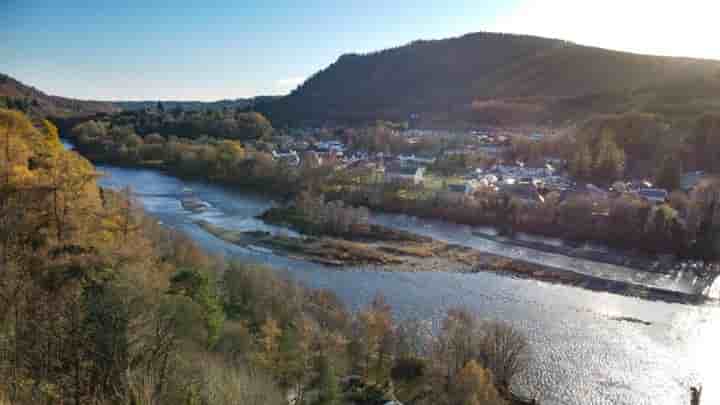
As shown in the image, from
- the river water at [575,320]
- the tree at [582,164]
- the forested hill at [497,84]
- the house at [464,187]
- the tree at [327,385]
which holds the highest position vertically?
the forested hill at [497,84]

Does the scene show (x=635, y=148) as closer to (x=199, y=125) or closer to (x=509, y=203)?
(x=509, y=203)

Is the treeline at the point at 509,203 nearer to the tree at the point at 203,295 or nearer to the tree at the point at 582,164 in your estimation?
the tree at the point at 582,164

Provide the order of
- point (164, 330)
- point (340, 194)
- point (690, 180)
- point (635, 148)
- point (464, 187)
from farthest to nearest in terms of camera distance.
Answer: point (635, 148) → point (340, 194) → point (690, 180) → point (464, 187) → point (164, 330)

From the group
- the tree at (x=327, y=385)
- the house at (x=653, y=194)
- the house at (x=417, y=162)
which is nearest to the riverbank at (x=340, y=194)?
the house at (x=653, y=194)

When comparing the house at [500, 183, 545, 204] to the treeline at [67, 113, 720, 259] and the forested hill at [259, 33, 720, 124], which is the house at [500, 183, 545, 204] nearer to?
the treeline at [67, 113, 720, 259]

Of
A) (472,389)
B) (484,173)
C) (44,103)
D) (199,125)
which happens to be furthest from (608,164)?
(44,103)

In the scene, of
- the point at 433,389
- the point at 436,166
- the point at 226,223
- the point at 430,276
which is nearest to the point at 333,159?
the point at 436,166

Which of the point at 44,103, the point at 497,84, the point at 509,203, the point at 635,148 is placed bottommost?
the point at 509,203
